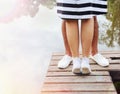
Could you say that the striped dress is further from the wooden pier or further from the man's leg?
the wooden pier

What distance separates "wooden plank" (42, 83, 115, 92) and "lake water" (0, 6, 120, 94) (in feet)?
3.30

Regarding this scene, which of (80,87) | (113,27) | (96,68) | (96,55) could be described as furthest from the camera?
(113,27)

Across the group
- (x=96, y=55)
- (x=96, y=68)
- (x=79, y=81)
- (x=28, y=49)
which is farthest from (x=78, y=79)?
(x=28, y=49)

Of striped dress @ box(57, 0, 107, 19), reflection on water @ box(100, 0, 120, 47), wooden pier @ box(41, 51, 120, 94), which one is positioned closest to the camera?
wooden pier @ box(41, 51, 120, 94)

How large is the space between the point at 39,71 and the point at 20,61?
14.6 inches

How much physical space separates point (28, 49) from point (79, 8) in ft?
6.53

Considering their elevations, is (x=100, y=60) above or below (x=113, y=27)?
above

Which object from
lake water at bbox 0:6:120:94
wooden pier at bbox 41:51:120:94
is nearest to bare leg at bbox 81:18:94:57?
wooden pier at bbox 41:51:120:94

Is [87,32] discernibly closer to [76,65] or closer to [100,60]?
[76,65]

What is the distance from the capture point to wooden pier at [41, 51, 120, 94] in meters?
2.46

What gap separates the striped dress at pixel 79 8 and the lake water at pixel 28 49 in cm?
110

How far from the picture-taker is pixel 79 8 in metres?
2.60

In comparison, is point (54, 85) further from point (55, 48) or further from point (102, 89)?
point (55, 48)

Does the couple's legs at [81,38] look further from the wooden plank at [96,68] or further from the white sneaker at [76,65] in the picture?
the wooden plank at [96,68]
